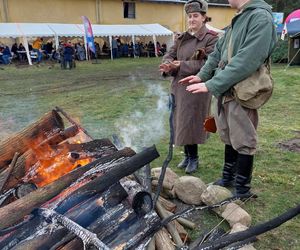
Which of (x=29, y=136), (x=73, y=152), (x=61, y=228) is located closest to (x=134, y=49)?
(x=29, y=136)

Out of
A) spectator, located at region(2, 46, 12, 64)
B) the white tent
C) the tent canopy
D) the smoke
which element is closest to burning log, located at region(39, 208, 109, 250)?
the smoke

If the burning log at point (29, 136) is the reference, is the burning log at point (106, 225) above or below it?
below

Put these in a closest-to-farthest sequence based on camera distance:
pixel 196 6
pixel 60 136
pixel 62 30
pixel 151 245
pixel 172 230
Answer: pixel 151 245, pixel 172 230, pixel 60 136, pixel 196 6, pixel 62 30

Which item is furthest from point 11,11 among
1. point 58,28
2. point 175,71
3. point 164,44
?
point 175,71

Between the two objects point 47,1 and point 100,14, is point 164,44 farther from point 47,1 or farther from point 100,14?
point 47,1

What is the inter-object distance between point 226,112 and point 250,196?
86 centimetres

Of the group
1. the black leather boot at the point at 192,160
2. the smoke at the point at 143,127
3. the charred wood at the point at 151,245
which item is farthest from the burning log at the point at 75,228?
the smoke at the point at 143,127

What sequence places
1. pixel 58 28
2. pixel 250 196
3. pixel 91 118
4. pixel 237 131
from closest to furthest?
pixel 237 131, pixel 250 196, pixel 91 118, pixel 58 28

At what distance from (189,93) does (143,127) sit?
208cm

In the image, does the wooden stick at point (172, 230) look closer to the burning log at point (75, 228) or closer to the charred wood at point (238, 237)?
the charred wood at point (238, 237)

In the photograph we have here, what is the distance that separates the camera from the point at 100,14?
27.7 meters

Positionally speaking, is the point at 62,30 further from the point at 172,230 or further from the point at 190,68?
the point at 172,230

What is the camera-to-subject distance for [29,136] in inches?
115

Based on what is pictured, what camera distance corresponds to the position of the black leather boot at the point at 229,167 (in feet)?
11.2
